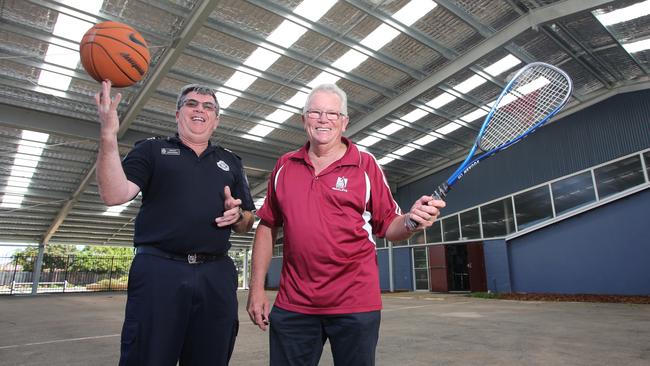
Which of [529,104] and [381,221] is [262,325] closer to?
[381,221]

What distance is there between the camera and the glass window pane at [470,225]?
55.5ft

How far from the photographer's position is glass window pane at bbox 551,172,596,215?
13.4 metres

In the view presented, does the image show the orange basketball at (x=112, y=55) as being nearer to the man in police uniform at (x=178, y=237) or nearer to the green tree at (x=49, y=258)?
the man in police uniform at (x=178, y=237)

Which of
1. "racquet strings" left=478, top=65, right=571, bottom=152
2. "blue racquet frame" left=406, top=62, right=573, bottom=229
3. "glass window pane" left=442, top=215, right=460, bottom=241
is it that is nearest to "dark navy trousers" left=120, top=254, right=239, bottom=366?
"blue racquet frame" left=406, top=62, right=573, bottom=229

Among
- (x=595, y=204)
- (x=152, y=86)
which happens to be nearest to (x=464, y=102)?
(x=595, y=204)

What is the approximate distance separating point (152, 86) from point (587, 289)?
15389 mm

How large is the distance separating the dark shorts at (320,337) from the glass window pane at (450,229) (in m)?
17.2

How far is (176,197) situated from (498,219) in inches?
653

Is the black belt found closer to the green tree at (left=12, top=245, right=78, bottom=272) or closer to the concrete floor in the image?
the concrete floor

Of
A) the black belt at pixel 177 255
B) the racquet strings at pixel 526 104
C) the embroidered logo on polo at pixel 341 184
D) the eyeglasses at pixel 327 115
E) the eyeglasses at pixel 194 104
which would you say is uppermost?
the racquet strings at pixel 526 104

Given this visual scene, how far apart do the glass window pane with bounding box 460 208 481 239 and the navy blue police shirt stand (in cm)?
1661

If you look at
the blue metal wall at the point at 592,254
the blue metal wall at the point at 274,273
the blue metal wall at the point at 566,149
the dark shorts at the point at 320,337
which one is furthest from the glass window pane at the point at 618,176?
the blue metal wall at the point at 274,273

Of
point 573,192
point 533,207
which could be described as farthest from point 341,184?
point 533,207

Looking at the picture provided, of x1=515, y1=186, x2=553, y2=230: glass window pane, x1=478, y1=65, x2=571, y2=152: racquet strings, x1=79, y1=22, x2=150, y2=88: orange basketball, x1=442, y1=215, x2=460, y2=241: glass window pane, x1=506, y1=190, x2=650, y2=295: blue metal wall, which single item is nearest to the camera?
x1=79, y1=22, x2=150, y2=88: orange basketball
